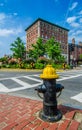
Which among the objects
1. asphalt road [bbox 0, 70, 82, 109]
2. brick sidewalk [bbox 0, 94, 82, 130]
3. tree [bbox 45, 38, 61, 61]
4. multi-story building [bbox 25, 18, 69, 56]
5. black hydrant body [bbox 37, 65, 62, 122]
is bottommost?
asphalt road [bbox 0, 70, 82, 109]

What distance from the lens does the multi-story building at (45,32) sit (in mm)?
53906

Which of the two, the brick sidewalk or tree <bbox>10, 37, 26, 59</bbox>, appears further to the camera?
tree <bbox>10, 37, 26, 59</bbox>

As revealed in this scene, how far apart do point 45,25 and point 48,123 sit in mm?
55528

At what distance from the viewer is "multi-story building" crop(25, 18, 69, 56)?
177ft

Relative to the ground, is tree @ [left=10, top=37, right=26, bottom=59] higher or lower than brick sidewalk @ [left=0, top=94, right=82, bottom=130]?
higher

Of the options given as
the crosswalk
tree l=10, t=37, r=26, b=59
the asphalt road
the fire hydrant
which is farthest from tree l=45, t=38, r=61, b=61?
the fire hydrant

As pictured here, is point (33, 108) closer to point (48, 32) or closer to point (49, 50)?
point (49, 50)

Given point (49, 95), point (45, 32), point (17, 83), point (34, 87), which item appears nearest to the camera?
point (49, 95)

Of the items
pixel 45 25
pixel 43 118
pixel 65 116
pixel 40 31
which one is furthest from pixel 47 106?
pixel 45 25

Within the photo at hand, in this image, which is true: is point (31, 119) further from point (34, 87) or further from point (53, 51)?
point (53, 51)

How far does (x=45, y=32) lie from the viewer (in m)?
55.8

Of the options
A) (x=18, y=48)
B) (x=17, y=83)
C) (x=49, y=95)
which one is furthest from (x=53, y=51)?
(x=49, y=95)

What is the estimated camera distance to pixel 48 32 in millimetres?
57312

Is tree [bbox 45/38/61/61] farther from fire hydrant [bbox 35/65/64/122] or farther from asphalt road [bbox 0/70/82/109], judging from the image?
fire hydrant [bbox 35/65/64/122]
